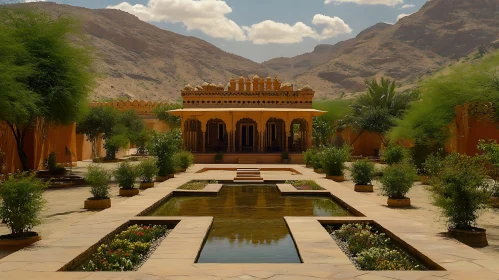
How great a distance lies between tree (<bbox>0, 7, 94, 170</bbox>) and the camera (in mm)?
15312

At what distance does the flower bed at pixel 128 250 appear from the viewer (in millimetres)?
5859

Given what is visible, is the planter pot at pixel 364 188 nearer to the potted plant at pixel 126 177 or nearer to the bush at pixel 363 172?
the bush at pixel 363 172

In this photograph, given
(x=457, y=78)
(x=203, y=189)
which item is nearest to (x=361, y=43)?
(x=457, y=78)

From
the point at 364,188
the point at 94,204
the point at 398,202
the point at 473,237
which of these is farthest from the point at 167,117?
the point at 473,237

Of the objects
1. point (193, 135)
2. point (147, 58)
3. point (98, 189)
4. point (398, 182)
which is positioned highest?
point (147, 58)

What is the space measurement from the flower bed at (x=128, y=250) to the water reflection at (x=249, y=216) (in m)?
0.80

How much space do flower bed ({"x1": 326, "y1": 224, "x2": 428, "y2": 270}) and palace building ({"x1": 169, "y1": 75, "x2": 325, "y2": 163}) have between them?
1964 cm

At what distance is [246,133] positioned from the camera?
31578 millimetres

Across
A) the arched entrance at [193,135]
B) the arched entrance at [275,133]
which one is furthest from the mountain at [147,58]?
the arched entrance at [275,133]

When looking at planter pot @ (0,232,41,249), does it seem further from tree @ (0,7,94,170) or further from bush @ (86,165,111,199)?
tree @ (0,7,94,170)

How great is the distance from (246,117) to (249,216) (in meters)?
18.6

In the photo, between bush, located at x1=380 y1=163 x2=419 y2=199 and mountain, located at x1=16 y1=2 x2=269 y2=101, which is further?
mountain, located at x1=16 y1=2 x2=269 y2=101

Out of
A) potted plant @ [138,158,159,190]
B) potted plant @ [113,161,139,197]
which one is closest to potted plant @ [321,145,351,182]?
potted plant @ [138,158,159,190]

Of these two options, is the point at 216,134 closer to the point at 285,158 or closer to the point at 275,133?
the point at 275,133
